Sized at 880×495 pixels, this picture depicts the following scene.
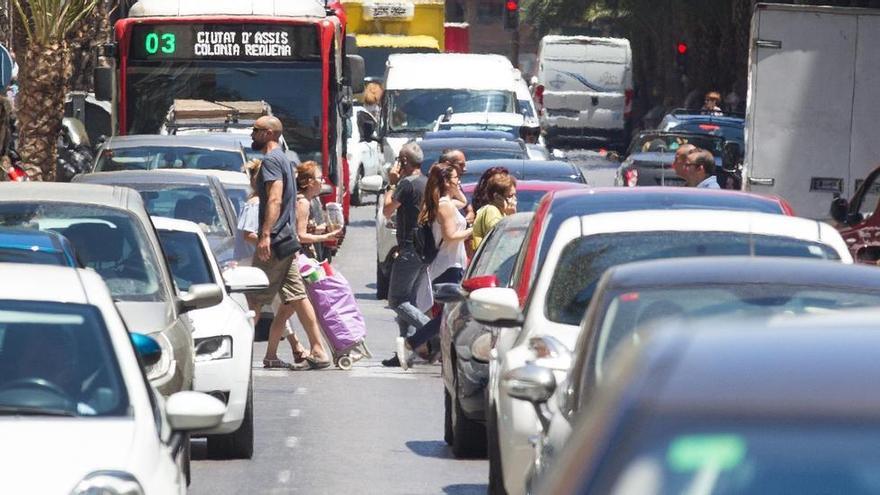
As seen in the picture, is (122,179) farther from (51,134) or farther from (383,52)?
(383,52)

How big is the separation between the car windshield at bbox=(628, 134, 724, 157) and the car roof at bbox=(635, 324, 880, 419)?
2802 centimetres

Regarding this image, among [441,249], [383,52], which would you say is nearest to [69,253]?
[441,249]

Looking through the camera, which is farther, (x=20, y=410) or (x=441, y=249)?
(x=441, y=249)

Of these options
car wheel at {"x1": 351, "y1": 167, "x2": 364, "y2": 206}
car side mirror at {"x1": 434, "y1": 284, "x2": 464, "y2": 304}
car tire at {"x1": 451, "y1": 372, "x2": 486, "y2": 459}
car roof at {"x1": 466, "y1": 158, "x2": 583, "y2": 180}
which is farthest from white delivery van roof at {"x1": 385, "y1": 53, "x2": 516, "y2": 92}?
car tire at {"x1": 451, "y1": 372, "x2": 486, "y2": 459}

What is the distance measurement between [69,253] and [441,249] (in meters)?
7.55

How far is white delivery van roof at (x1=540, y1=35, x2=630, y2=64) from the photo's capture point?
53.7 meters

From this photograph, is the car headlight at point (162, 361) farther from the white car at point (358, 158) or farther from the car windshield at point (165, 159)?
the white car at point (358, 158)

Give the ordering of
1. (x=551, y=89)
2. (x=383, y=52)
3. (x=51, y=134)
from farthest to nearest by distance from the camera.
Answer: (x=551, y=89), (x=383, y=52), (x=51, y=134)

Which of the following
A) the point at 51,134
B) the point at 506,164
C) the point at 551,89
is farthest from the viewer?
the point at 551,89

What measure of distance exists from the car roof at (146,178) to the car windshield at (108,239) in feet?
18.0

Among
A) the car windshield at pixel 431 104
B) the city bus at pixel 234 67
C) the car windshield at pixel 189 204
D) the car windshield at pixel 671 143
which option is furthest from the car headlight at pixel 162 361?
the car windshield at pixel 431 104

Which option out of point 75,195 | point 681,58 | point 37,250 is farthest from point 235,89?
point 681,58

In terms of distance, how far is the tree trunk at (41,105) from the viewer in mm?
26656

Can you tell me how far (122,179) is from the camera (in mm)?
16500
